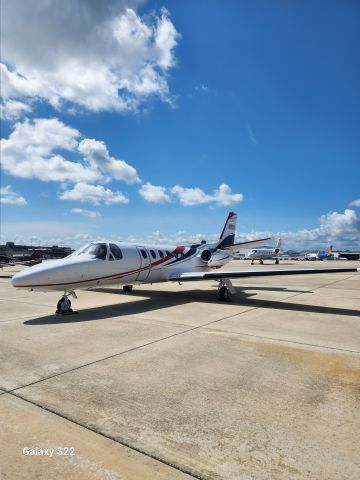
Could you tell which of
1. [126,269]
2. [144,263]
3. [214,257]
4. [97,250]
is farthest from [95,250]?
[214,257]

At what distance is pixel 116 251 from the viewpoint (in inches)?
471

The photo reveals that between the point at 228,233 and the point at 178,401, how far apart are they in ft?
54.2

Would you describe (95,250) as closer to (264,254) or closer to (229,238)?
(229,238)

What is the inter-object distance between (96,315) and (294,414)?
7.29 m

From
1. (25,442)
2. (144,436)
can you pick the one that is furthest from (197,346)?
(25,442)

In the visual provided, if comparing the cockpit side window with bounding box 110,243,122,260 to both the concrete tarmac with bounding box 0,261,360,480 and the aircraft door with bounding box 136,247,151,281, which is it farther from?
the concrete tarmac with bounding box 0,261,360,480

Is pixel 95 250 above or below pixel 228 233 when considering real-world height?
below

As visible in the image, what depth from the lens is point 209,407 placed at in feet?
13.9

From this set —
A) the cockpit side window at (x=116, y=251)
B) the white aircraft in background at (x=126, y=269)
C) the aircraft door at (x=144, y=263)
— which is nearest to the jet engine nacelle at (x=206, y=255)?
the white aircraft in background at (x=126, y=269)

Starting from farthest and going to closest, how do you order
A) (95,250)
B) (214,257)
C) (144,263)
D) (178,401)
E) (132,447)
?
(214,257) → (144,263) → (95,250) → (178,401) → (132,447)

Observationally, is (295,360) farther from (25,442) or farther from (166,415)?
(25,442)

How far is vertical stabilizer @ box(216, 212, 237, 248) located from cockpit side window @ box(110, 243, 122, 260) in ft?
27.6

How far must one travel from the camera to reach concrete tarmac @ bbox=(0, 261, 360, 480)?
3.10m

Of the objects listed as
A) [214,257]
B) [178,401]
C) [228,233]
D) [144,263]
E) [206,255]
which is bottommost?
[178,401]
